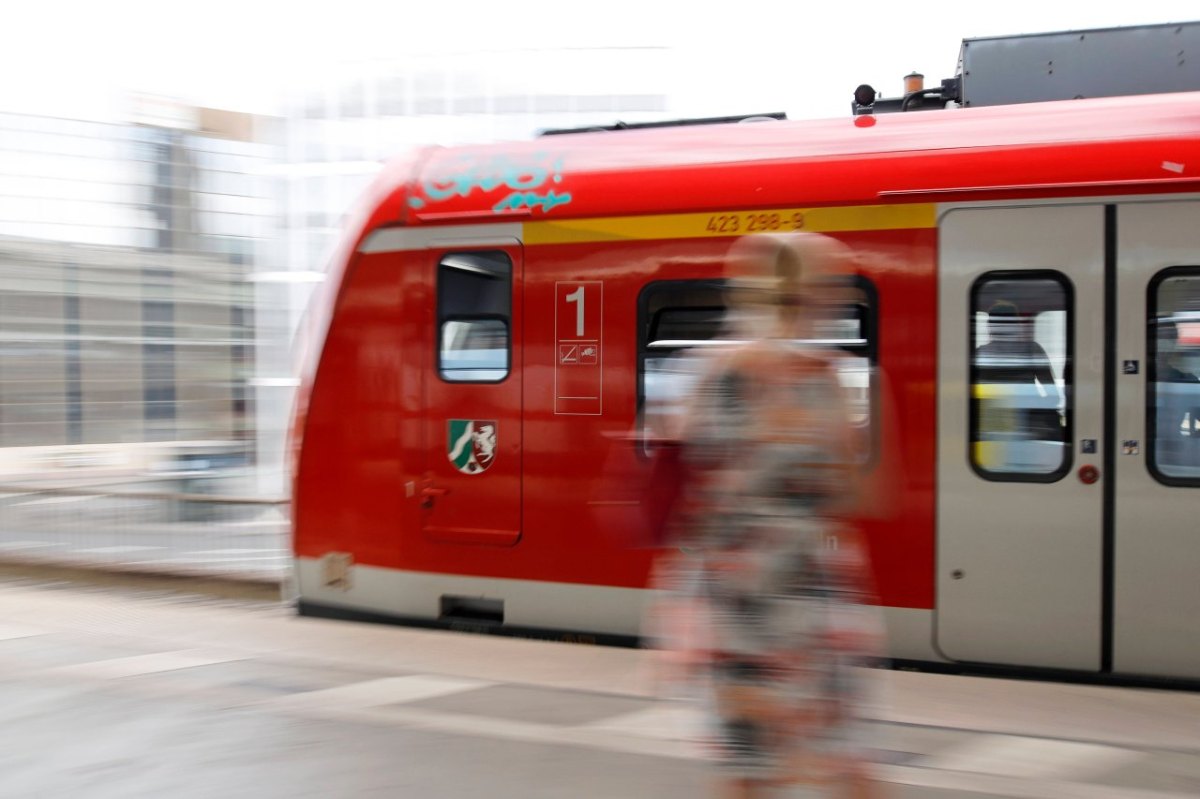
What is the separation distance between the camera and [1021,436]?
16.7 feet

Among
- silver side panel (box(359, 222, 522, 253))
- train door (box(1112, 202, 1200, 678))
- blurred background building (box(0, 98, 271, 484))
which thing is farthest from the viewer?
blurred background building (box(0, 98, 271, 484))

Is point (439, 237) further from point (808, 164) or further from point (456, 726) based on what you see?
point (456, 726)

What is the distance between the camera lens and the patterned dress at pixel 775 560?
2.63m

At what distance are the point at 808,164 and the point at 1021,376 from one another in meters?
1.50

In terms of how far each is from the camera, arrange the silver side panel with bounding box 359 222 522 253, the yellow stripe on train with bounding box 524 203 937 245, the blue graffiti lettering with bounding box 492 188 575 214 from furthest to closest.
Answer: the silver side panel with bounding box 359 222 522 253
the blue graffiti lettering with bounding box 492 188 575 214
the yellow stripe on train with bounding box 524 203 937 245

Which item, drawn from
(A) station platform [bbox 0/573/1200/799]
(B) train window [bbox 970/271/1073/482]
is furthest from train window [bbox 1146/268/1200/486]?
(A) station platform [bbox 0/573/1200/799]

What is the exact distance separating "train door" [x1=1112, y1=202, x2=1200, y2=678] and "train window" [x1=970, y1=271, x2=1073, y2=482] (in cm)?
25

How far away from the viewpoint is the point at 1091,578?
16.2 feet

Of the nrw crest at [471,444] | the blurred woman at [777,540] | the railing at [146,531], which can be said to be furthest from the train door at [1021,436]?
the railing at [146,531]

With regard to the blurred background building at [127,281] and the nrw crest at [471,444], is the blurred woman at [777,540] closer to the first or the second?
the nrw crest at [471,444]

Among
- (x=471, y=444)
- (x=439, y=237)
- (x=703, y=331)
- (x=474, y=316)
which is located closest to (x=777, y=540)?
(x=703, y=331)

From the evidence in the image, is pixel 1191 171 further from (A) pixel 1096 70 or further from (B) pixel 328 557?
(B) pixel 328 557

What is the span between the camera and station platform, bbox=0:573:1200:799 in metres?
3.83

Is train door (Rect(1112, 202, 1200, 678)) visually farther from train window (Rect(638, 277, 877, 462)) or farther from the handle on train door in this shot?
the handle on train door
